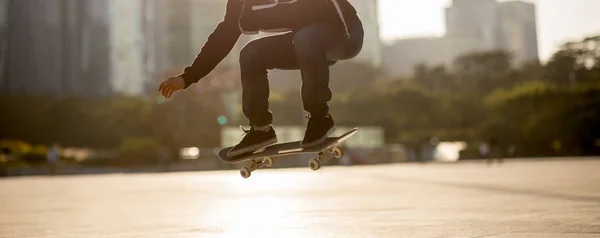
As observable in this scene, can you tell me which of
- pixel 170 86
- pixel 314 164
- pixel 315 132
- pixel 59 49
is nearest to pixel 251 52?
pixel 170 86

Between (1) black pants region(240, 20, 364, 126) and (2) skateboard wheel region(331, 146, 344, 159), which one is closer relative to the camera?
(1) black pants region(240, 20, 364, 126)

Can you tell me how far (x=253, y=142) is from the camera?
5.44m

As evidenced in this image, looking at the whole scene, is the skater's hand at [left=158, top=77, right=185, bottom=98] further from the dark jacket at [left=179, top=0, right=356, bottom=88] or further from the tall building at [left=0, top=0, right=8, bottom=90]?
the tall building at [left=0, top=0, right=8, bottom=90]

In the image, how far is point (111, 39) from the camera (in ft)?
436

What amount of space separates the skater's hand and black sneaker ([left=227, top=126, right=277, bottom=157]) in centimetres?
67

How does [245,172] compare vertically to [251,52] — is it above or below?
below

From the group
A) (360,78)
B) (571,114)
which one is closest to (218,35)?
(571,114)

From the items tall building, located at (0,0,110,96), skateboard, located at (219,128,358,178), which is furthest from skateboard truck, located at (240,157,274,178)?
tall building, located at (0,0,110,96)

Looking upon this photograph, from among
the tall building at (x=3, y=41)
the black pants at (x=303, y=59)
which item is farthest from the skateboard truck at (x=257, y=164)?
the tall building at (x=3, y=41)

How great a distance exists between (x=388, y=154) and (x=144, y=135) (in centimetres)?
2883

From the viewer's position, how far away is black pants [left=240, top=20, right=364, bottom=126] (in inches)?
189

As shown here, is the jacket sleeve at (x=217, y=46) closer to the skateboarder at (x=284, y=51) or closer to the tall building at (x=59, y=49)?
the skateboarder at (x=284, y=51)

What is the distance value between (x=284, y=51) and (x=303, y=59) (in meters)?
0.31

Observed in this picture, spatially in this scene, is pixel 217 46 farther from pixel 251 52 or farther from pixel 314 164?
pixel 314 164
